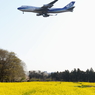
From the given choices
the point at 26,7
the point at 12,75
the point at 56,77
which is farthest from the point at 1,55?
the point at 56,77

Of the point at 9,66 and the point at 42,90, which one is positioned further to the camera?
the point at 9,66

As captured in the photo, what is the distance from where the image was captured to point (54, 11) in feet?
146

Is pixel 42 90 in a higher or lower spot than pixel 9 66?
lower

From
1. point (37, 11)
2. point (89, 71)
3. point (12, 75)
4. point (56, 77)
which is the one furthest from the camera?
point (56, 77)

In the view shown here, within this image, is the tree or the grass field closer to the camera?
the grass field

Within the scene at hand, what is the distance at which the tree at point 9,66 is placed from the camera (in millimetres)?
60219

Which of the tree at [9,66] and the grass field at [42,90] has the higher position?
the tree at [9,66]

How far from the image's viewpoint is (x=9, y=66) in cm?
6175

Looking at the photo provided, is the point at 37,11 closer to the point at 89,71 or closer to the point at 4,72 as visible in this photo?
the point at 4,72

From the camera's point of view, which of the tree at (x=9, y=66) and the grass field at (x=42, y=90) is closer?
the grass field at (x=42, y=90)

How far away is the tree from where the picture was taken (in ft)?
198

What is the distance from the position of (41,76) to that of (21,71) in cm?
9057

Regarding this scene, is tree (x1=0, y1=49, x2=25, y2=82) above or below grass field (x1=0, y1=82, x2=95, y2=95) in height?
above

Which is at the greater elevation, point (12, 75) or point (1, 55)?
point (1, 55)
